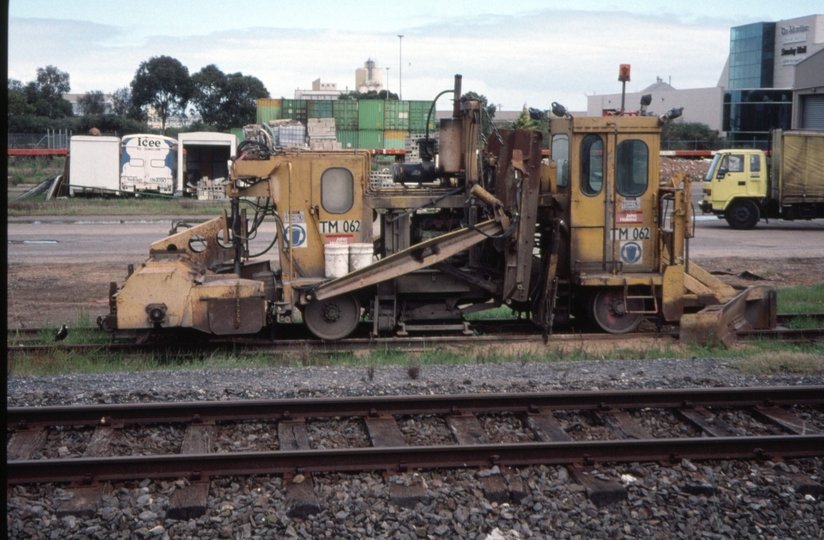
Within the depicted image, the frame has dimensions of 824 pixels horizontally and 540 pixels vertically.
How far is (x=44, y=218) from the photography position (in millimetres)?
26953

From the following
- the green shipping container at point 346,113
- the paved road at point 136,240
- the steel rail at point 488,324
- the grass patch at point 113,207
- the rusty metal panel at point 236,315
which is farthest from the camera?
the green shipping container at point 346,113

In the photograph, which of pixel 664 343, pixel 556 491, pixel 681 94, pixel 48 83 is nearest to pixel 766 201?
pixel 664 343

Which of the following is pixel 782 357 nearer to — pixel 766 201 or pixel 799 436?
pixel 799 436

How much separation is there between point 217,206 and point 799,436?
89.8 feet

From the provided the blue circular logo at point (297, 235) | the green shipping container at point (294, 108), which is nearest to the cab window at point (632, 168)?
the blue circular logo at point (297, 235)


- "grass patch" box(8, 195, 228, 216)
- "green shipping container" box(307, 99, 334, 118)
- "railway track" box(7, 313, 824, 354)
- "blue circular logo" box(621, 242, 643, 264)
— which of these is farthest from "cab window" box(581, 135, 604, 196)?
"green shipping container" box(307, 99, 334, 118)

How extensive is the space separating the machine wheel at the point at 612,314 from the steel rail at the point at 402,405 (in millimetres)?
3252

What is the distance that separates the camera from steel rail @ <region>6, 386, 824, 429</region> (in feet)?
21.9

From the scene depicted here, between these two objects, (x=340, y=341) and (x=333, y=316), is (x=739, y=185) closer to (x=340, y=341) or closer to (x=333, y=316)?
(x=333, y=316)

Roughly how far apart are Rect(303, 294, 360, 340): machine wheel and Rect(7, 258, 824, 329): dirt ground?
3.64 meters

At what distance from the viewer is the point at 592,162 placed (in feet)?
33.8

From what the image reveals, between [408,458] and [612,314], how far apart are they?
5.53 metres

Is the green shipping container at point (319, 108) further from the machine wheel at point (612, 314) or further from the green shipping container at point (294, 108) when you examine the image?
the machine wheel at point (612, 314)

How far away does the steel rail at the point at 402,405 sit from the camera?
21.9 feet
